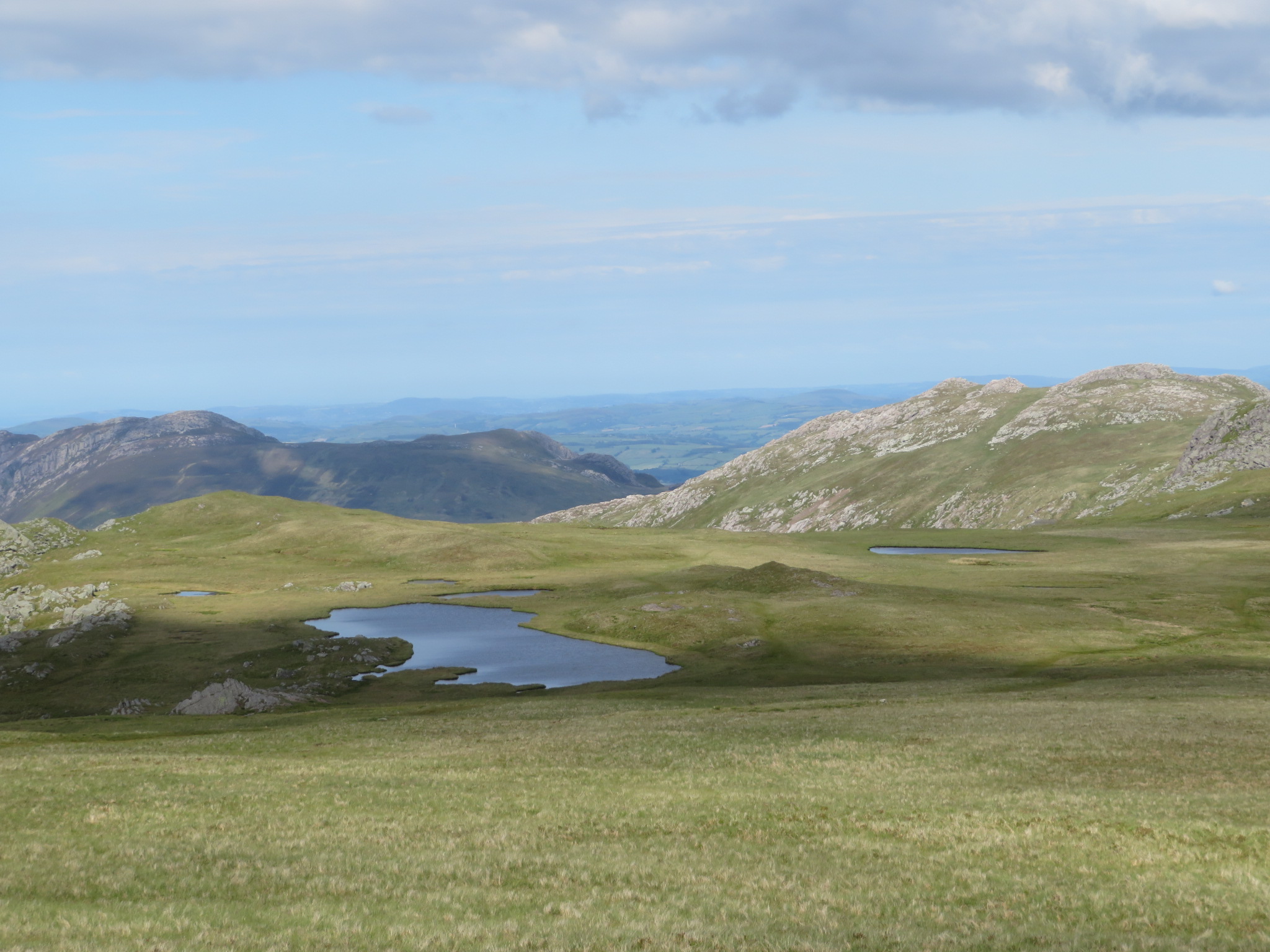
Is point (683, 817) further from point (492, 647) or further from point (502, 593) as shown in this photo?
point (502, 593)

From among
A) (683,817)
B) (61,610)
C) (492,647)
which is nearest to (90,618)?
(61,610)

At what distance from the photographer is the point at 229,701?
8306 centimetres

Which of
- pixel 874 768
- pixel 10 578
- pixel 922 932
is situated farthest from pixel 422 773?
pixel 10 578

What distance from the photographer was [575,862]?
24.3m

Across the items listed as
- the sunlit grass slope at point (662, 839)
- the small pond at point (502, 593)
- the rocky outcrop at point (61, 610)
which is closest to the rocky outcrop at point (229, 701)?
the sunlit grass slope at point (662, 839)

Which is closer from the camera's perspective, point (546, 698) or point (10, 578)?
point (546, 698)

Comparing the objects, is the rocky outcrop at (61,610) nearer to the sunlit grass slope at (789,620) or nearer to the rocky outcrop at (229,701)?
the sunlit grass slope at (789,620)

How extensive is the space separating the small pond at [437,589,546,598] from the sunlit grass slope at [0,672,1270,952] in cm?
10341

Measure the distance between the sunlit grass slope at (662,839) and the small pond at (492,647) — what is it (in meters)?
47.4

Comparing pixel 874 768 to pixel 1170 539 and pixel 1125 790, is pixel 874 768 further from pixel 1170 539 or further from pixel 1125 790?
pixel 1170 539

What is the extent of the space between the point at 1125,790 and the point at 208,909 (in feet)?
94.1

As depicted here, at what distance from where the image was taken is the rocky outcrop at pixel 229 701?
82.5 meters

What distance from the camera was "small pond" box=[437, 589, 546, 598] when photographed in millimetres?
155250

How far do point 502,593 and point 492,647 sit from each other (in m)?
44.1
